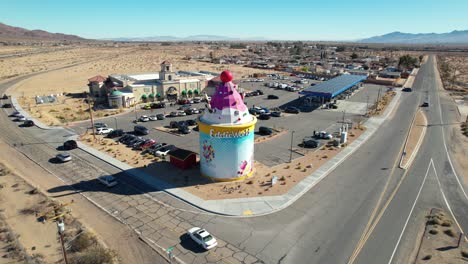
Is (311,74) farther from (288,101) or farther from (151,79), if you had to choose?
(151,79)

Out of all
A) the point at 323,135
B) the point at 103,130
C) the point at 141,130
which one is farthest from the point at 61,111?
the point at 323,135

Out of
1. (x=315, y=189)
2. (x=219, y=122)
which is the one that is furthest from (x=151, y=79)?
(x=315, y=189)

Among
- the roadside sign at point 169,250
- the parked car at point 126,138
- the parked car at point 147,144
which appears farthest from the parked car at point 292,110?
the roadside sign at point 169,250

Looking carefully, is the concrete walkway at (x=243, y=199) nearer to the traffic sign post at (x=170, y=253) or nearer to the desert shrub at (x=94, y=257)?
the traffic sign post at (x=170, y=253)

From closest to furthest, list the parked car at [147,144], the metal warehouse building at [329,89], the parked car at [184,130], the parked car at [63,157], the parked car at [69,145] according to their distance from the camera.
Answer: the parked car at [63,157] < the parked car at [69,145] < the parked car at [147,144] < the parked car at [184,130] < the metal warehouse building at [329,89]

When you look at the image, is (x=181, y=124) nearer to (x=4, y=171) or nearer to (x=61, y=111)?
(x=4, y=171)
